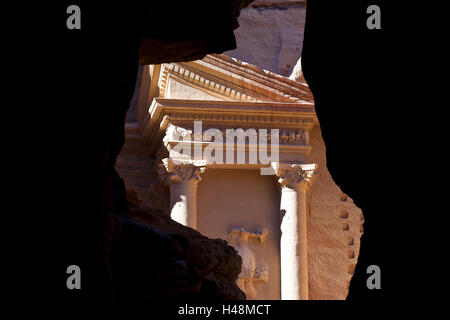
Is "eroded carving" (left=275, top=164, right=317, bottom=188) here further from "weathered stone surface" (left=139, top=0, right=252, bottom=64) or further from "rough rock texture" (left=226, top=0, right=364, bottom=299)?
"weathered stone surface" (left=139, top=0, right=252, bottom=64)

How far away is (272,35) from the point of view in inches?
840

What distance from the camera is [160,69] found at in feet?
54.2

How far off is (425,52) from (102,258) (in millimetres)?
2367

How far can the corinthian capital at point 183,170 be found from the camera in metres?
15.6

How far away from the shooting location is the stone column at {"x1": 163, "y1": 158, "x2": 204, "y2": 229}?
15500 mm

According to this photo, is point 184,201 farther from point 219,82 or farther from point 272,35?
point 272,35

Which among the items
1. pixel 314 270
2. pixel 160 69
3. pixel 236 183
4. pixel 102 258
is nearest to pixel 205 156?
pixel 236 183

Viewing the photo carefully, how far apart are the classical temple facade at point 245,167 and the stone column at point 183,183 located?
0.02 meters

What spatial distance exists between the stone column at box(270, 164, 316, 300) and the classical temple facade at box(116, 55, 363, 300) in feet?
0.05

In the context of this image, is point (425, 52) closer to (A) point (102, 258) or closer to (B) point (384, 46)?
(B) point (384, 46)

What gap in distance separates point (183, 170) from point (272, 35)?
672 centimetres

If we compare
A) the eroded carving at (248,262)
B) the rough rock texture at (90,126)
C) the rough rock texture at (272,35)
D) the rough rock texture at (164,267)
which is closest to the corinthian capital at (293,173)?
the eroded carving at (248,262)

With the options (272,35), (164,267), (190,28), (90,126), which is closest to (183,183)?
(272,35)

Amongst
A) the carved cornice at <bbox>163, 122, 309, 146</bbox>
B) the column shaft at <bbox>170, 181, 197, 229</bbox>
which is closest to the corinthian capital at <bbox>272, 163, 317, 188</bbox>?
the carved cornice at <bbox>163, 122, 309, 146</bbox>
